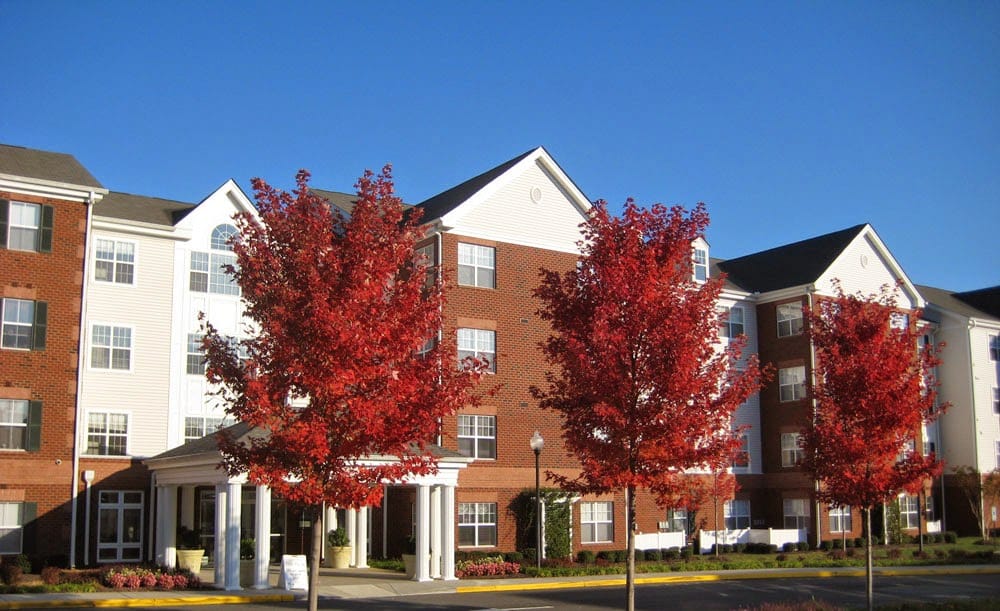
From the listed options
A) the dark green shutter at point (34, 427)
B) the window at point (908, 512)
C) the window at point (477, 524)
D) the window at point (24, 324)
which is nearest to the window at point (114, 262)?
the window at point (24, 324)

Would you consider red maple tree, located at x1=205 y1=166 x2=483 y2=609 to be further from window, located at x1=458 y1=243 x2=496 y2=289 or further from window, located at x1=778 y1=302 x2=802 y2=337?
window, located at x1=778 y1=302 x2=802 y2=337

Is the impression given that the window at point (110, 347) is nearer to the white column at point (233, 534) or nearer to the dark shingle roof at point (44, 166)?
the dark shingle roof at point (44, 166)

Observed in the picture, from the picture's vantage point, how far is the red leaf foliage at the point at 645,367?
16.9 metres

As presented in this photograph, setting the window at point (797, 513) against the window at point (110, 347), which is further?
the window at point (797, 513)

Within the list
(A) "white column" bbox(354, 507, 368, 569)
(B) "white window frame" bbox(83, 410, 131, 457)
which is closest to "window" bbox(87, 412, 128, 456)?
(B) "white window frame" bbox(83, 410, 131, 457)

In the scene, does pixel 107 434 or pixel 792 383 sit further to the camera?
pixel 792 383

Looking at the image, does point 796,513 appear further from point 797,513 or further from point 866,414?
point 866,414

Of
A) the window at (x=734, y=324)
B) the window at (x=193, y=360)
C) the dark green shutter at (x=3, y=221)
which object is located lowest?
the window at (x=193, y=360)

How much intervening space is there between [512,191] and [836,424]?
18172mm

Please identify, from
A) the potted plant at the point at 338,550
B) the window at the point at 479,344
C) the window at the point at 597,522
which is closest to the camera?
the potted plant at the point at 338,550

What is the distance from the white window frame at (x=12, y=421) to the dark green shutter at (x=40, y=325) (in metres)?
1.71

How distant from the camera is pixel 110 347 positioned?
110 feet

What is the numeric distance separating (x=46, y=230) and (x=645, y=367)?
2172cm

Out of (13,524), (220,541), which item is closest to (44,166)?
(13,524)
